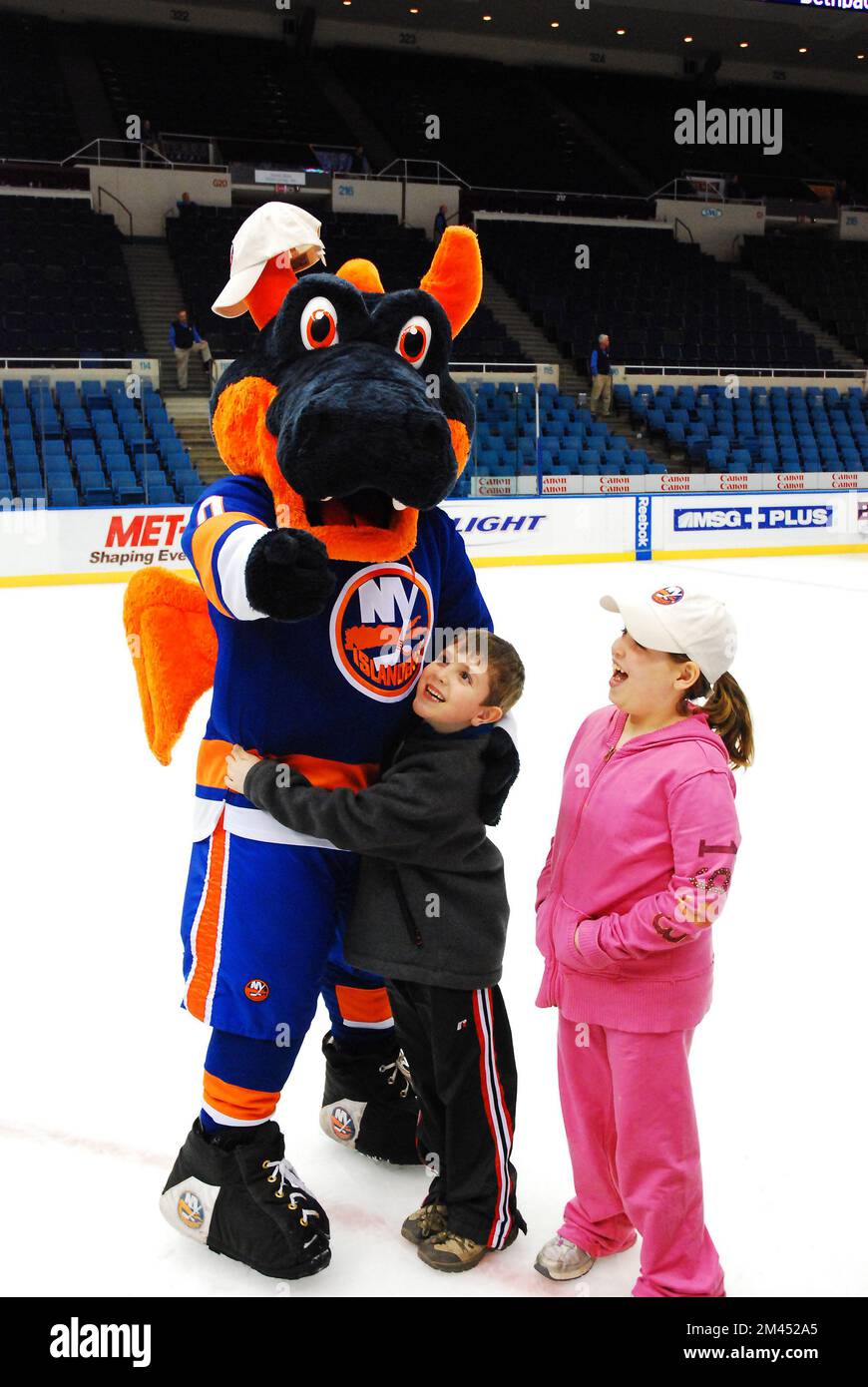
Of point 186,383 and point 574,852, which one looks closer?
point 574,852

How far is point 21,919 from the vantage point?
11.5 ft

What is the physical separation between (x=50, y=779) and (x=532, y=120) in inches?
829

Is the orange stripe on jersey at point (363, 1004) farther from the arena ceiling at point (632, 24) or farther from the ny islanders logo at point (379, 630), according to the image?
the arena ceiling at point (632, 24)

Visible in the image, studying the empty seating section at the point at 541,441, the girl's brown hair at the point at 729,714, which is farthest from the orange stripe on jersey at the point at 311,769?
the empty seating section at the point at 541,441

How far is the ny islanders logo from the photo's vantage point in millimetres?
1892

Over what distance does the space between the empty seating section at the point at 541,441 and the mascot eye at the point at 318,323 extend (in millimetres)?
Answer: 9328

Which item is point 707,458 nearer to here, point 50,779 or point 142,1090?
point 50,779

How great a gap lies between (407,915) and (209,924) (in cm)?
33

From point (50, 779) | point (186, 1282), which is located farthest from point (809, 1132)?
point (50, 779)

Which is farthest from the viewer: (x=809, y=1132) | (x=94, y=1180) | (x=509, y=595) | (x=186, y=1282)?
(x=509, y=595)

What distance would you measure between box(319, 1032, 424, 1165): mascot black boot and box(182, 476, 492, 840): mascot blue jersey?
629 mm

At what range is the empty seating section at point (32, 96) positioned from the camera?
60.1 feet

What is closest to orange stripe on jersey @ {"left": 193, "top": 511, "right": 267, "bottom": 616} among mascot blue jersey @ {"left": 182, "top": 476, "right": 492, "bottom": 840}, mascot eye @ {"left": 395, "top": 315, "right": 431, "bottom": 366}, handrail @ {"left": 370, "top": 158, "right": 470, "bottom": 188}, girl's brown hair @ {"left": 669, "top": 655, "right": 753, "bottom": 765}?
mascot blue jersey @ {"left": 182, "top": 476, "right": 492, "bottom": 840}

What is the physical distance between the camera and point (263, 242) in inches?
79.0
